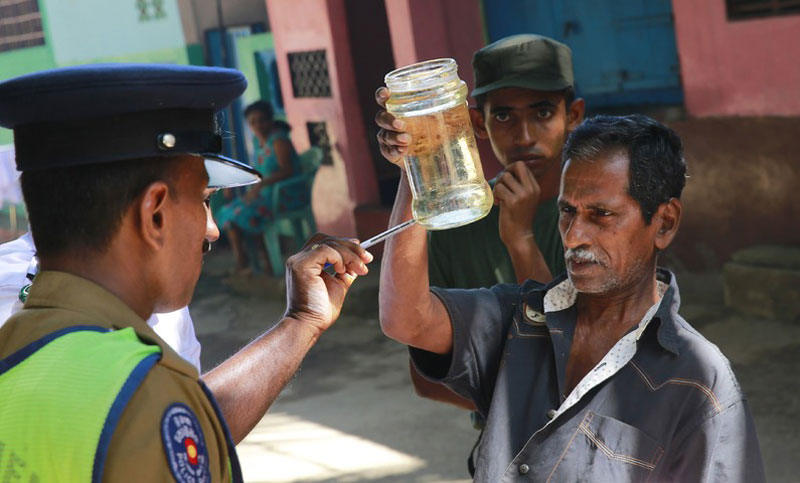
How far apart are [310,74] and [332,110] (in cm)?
46

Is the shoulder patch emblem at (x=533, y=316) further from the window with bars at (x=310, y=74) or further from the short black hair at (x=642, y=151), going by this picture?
the window with bars at (x=310, y=74)

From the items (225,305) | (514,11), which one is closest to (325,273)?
(514,11)

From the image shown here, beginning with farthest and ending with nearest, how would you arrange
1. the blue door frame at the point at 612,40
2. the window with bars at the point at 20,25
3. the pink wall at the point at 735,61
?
1. the window with bars at the point at 20,25
2. the blue door frame at the point at 612,40
3. the pink wall at the point at 735,61

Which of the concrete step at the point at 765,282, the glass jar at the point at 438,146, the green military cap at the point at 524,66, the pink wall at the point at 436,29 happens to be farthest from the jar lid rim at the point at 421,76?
the pink wall at the point at 436,29

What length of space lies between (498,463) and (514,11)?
6425 millimetres

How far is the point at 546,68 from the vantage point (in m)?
3.12

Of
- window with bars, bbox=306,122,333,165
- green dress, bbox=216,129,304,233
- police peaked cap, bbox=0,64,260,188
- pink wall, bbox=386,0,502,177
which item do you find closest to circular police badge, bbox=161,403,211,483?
police peaked cap, bbox=0,64,260,188

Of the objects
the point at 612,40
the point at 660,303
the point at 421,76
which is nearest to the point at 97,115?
the point at 421,76

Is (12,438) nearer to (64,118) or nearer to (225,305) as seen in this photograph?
(64,118)

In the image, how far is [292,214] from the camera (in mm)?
9648

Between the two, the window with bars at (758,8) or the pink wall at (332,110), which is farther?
the pink wall at (332,110)

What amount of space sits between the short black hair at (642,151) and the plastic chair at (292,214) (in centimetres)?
729

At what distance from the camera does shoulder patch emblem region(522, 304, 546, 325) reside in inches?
96.3

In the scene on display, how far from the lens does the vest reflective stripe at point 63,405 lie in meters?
1.45
